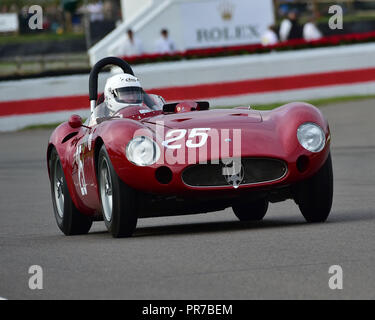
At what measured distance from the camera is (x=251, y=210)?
9414 mm

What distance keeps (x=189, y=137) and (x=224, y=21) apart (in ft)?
79.4

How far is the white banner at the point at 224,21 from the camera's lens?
104 ft

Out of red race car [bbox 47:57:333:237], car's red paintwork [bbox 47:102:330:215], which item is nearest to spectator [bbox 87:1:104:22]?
car's red paintwork [bbox 47:102:330:215]

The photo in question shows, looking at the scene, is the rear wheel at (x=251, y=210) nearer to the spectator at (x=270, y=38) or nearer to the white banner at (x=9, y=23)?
the spectator at (x=270, y=38)

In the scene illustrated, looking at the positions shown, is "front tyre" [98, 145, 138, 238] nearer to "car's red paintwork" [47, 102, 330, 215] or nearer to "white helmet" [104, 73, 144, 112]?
"car's red paintwork" [47, 102, 330, 215]

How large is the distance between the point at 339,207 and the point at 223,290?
14.6ft

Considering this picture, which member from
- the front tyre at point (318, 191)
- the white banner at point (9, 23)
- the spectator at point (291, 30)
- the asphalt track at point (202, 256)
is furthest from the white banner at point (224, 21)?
the white banner at point (9, 23)

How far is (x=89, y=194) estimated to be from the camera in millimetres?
8781

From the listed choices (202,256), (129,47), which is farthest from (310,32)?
(202,256)

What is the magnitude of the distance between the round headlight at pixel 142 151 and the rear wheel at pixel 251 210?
1562 millimetres

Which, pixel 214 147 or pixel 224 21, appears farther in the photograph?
pixel 224 21

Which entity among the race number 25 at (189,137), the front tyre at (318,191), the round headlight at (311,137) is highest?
the race number 25 at (189,137)

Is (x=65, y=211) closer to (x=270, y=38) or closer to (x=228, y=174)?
(x=228, y=174)

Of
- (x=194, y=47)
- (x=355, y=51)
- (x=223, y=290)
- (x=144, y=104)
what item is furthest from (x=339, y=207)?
(x=194, y=47)
